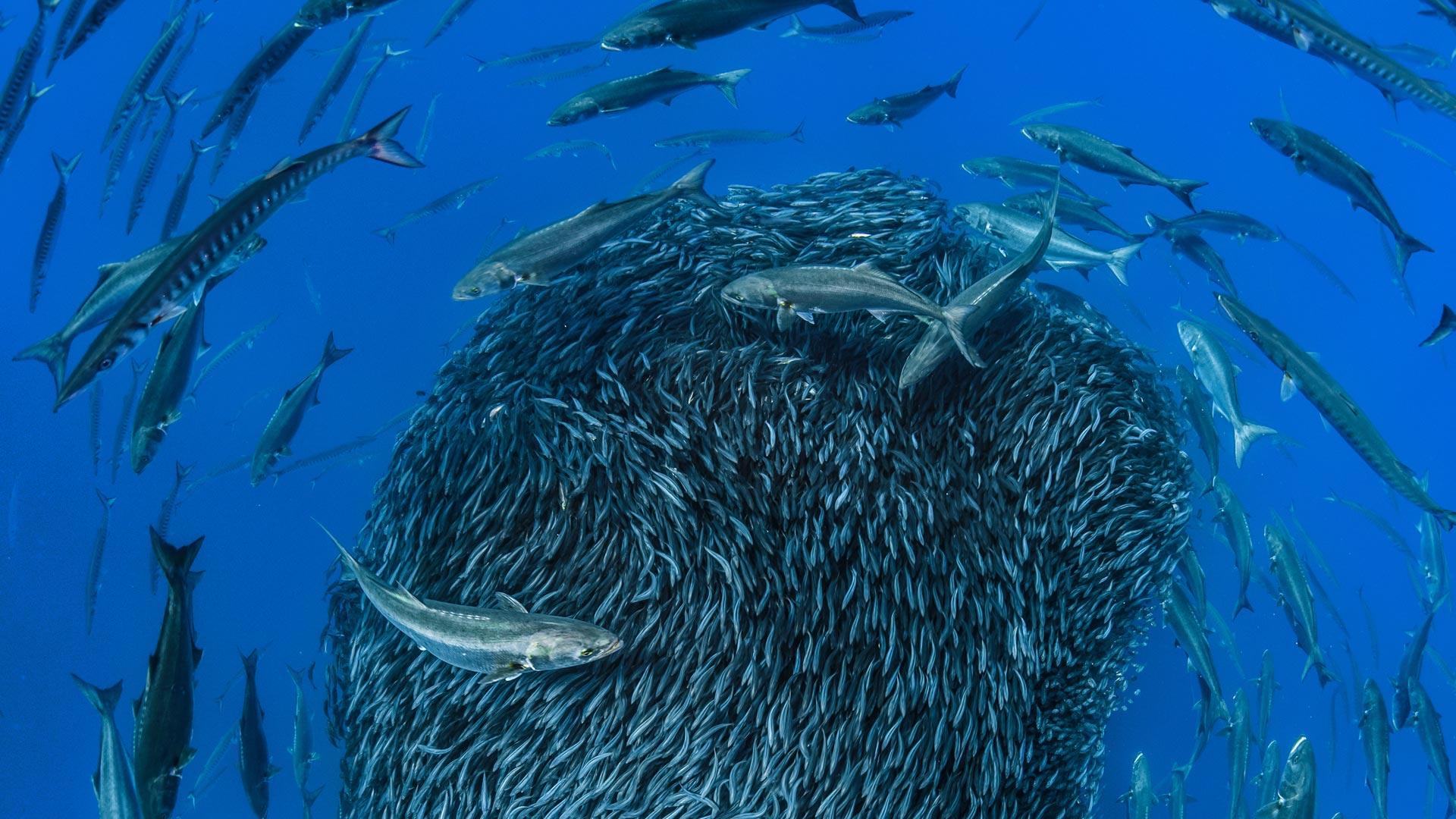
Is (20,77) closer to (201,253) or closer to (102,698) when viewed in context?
(201,253)

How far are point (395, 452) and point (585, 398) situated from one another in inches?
40.4

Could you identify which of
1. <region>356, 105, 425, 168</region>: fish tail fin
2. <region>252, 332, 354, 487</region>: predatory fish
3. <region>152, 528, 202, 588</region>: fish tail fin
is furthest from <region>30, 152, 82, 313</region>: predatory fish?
<region>152, 528, 202, 588</region>: fish tail fin

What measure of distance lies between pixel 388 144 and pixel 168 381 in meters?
1.17

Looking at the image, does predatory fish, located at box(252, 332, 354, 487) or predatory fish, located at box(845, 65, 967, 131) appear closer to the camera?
predatory fish, located at box(252, 332, 354, 487)

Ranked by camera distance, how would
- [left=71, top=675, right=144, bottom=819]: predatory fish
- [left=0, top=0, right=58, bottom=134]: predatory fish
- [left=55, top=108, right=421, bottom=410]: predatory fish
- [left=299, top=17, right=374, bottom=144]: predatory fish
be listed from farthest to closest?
[left=299, top=17, right=374, bottom=144]: predatory fish < [left=0, top=0, right=58, bottom=134]: predatory fish < [left=55, top=108, right=421, bottom=410]: predatory fish < [left=71, top=675, right=144, bottom=819]: predatory fish

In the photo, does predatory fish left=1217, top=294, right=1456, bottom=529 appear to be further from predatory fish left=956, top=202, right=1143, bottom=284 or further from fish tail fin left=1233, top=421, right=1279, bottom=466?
predatory fish left=956, top=202, right=1143, bottom=284

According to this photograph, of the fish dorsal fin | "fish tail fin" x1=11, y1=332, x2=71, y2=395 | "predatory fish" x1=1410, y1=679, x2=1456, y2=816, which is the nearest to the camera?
the fish dorsal fin

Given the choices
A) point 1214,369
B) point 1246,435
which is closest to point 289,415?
point 1214,369

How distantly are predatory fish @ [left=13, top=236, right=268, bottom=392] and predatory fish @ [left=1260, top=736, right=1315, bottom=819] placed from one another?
13.7ft

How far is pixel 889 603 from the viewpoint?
9.80 ft

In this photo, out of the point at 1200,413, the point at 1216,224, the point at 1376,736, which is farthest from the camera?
the point at 1216,224

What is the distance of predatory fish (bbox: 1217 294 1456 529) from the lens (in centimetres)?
309

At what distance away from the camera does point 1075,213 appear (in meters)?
3.60

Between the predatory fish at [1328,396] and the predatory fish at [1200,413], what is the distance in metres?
0.44
